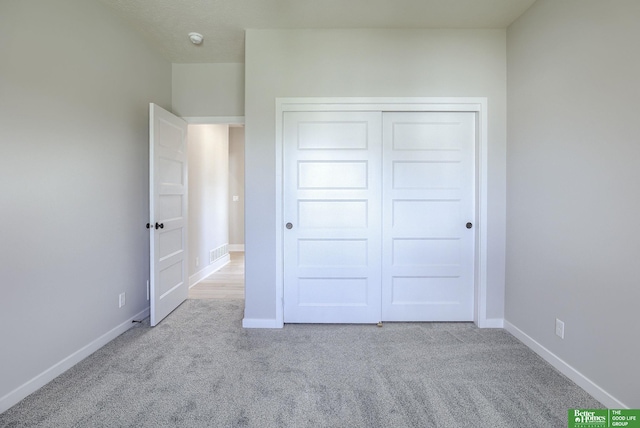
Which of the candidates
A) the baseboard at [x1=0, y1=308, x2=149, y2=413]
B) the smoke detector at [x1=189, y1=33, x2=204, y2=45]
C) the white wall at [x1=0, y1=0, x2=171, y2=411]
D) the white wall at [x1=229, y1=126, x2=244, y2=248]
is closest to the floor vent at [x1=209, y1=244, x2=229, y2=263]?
the white wall at [x1=229, y1=126, x2=244, y2=248]

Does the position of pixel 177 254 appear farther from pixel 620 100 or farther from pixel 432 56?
pixel 620 100

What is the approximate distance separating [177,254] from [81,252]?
1.01 meters

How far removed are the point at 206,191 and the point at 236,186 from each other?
2117 millimetres

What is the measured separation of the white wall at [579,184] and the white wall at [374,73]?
5.1 inches

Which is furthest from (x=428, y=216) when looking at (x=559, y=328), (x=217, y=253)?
(x=217, y=253)

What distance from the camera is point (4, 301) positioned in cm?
161

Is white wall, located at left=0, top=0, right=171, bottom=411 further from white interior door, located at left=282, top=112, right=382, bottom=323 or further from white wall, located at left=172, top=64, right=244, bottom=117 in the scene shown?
white interior door, located at left=282, top=112, right=382, bottom=323

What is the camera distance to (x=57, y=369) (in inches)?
74.7

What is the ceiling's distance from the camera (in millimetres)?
2252

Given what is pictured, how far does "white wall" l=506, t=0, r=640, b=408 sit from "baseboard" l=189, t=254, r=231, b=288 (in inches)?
146

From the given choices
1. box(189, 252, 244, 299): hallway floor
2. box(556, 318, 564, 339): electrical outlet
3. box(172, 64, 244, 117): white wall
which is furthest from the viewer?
box(189, 252, 244, 299): hallway floor

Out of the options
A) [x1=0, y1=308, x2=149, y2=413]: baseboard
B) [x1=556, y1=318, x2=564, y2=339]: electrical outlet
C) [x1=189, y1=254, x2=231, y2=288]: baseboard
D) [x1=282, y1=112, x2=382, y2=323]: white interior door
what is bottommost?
[x1=0, y1=308, x2=149, y2=413]: baseboard

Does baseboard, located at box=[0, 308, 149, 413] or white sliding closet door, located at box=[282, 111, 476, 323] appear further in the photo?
white sliding closet door, located at box=[282, 111, 476, 323]

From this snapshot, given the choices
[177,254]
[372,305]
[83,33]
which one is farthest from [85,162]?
[372,305]
